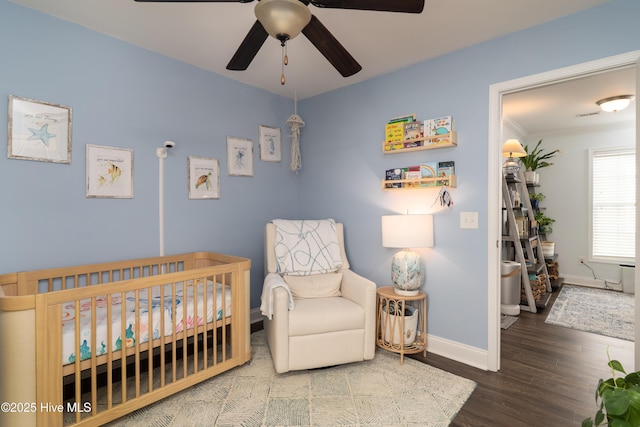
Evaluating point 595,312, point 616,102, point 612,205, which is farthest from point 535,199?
point 595,312

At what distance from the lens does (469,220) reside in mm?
2463

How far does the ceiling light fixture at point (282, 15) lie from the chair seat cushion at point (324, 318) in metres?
1.70

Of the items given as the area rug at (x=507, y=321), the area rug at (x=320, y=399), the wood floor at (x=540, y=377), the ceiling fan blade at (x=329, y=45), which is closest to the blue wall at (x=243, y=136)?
the wood floor at (x=540, y=377)

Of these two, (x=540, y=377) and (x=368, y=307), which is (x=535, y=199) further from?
(x=368, y=307)

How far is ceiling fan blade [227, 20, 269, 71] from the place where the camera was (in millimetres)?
1584

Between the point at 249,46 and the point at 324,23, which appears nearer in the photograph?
the point at 249,46

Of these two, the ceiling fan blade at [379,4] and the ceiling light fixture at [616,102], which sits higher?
the ceiling light fixture at [616,102]

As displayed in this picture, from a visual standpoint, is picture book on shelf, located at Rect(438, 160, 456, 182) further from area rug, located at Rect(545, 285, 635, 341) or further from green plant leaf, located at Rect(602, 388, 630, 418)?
area rug, located at Rect(545, 285, 635, 341)

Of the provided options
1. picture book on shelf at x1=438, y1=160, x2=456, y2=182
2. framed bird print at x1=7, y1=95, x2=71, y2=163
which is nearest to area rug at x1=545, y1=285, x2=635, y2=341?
picture book on shelf at x1=438, y1=160, x2=456, y2=182

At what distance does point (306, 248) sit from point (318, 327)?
2.59 ft

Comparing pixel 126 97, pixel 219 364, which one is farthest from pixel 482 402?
pixel 126 97

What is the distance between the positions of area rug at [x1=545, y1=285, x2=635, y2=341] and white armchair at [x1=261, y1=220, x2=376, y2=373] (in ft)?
7.60

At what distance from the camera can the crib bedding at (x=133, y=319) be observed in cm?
161

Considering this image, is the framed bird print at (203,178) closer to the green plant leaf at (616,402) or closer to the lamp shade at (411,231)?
the lamp shade at (411,231)
